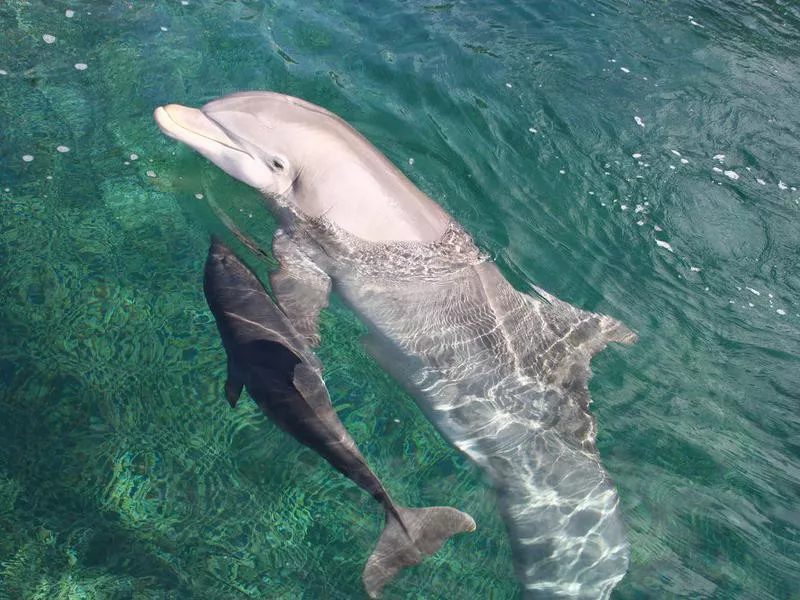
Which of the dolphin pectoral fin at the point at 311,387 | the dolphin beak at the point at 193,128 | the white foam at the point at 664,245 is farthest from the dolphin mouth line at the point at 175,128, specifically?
the white foam at the point at 664,245

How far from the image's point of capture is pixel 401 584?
15.2 feet

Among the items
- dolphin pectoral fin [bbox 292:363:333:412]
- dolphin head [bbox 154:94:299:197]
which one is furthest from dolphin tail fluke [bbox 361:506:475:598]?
dolphin head [bbox 154:94:299:197]

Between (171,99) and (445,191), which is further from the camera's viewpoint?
(171,99)

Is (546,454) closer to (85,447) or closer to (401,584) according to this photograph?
(401,584)

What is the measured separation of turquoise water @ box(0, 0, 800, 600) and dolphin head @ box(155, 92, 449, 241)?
682 millimetres

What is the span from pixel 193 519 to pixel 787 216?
6.72m

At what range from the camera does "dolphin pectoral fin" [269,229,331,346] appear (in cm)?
576

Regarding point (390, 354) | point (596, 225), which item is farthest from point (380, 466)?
point (596, 225)

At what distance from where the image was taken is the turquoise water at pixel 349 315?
480 centimetres

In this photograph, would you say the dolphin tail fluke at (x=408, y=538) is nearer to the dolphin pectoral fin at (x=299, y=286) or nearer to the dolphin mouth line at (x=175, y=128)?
the dolphin pectoral fin at (x=299, y=286)

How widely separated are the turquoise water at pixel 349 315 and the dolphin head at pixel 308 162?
0.68 m

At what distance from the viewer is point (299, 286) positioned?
5.95m

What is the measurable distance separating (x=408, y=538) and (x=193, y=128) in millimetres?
3636

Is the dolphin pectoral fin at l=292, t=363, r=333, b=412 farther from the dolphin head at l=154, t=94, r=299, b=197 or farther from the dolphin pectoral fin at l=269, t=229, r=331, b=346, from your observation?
the dolphin head at l=154, t=94, r=299, b=197
